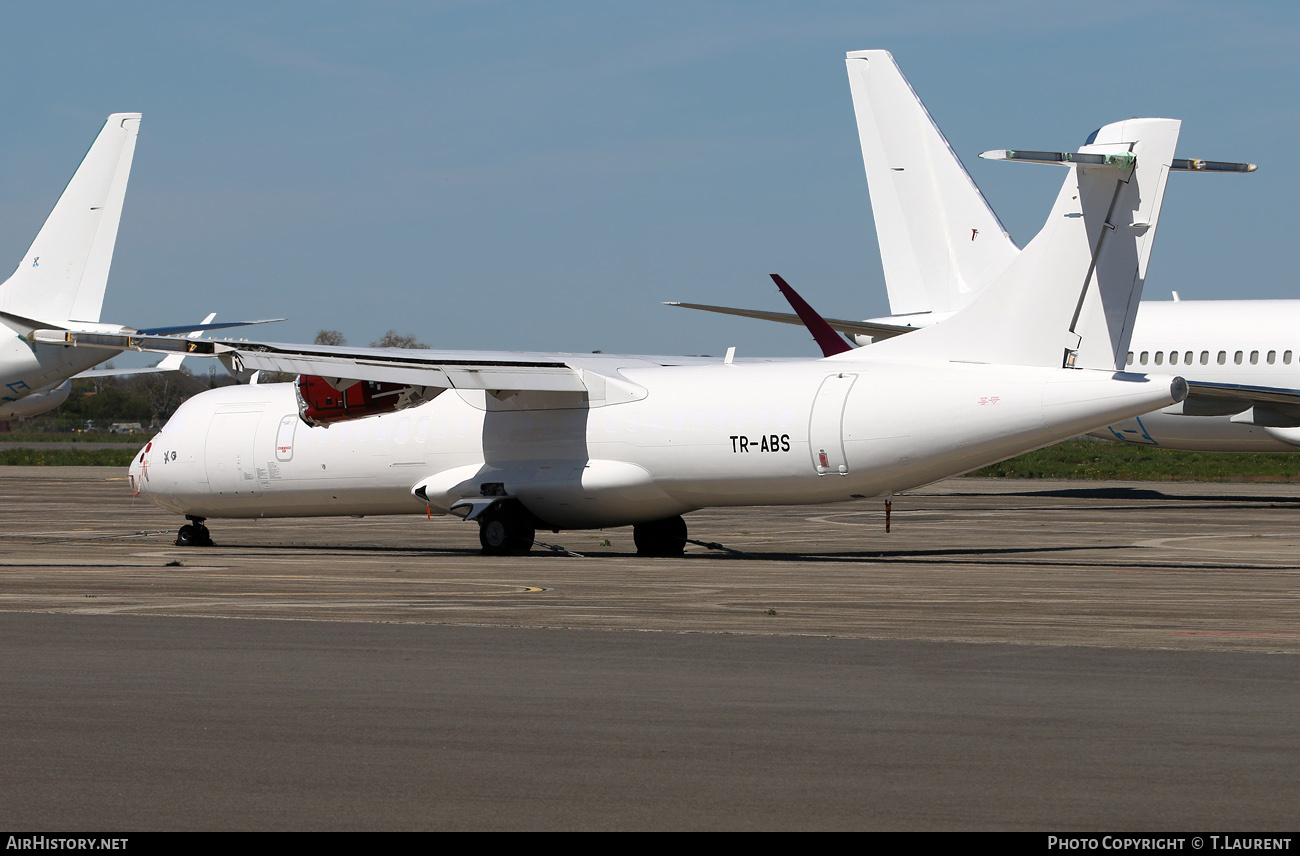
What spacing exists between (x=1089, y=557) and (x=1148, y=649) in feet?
35.1

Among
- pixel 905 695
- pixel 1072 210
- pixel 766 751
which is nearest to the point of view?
pixel 766 751

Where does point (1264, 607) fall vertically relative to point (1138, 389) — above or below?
below

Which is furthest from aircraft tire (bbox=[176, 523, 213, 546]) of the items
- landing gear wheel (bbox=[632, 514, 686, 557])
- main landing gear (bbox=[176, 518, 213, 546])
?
landing gear wheel (bbox=[632, 514, 686, 557])

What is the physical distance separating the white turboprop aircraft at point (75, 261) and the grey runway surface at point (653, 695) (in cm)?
1347

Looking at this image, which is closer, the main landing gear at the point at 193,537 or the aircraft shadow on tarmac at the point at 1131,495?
the main landing gear at the point at 193,537

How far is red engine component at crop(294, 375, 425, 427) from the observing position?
24844 millimetres

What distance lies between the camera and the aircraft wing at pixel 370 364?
23062 mm

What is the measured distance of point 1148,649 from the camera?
12.1m

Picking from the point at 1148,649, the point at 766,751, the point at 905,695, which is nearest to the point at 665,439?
the point at 1148,649

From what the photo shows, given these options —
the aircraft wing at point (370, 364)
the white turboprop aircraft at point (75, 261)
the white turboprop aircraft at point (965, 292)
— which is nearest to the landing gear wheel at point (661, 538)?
the aircraft wing at point (370, 364)

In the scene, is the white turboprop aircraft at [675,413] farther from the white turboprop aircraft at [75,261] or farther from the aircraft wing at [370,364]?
the white turboprop aircraft at [75,261]

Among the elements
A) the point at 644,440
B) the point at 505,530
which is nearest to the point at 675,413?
the point at 644,440

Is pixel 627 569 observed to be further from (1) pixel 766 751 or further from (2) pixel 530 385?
(1) pixel 766 751

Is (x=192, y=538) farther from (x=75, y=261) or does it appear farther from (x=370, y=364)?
(x=75, y=261)
